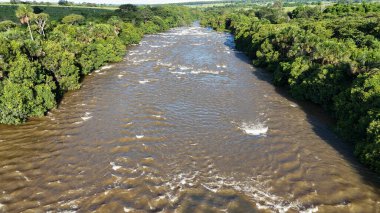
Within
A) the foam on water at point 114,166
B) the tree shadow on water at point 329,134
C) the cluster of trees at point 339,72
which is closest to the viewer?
the tree shadow on water at point 329,134

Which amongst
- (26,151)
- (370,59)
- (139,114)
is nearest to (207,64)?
(139,114)

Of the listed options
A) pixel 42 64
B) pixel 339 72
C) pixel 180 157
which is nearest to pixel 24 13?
pixel 42 64

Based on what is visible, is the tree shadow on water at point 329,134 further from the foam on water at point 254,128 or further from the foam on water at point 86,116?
the foam on water at point 86,116

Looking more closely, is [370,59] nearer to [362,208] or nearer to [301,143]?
[301,143]

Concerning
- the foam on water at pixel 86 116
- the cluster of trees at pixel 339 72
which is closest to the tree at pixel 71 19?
the cluster of trees at pixel 339 72

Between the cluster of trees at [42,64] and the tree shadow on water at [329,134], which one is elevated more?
the cluster of trees at [42,64]

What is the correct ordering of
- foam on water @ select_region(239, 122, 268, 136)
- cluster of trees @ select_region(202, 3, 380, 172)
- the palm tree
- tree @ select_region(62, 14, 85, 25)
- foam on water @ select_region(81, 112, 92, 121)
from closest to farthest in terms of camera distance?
1. cluster of trees @ select_region(202, 3, 380, 172)
2. foam on water @ select_region(239, 122, 268, 136)
3. foam on water @ select_region(81, 112, 92, 121)
4. the palm tree
5. tree @ select_region(62, 14, 85, 25)

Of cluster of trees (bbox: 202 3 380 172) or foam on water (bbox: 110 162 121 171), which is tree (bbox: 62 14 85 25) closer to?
cluster of trees (bbox: 202 3 380 172)

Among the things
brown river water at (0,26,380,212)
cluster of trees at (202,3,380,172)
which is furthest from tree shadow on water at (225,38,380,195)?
cluster of trees at (202,3,380,172)
